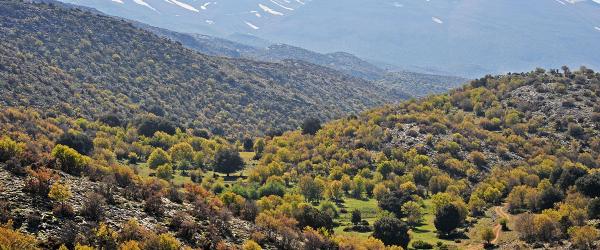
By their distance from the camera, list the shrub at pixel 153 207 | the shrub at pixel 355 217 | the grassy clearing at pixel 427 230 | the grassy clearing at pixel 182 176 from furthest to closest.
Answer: the grassy clearing at pixel 182 176
the shrub at pixel 355 217
the grassy clearing at pixel 427 230
the shrub at pixel 153 207

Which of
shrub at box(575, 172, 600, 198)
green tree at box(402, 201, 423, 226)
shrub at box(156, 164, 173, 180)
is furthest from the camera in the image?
shrub at box(156, 164, 173, 180)

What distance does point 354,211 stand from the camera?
87500 millimetres

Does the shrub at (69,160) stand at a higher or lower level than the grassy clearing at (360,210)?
higher

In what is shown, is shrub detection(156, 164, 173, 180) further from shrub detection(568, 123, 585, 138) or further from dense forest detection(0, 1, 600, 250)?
shrub detection(568, 123, 585, 138)

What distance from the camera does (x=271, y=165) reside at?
115m

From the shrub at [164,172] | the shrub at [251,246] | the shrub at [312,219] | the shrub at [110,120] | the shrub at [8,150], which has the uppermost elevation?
the shrub at [8,150]

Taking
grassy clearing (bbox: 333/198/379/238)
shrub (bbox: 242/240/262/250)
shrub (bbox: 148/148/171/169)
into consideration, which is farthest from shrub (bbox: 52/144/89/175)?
shrub (bbox: 148/148/171/169)

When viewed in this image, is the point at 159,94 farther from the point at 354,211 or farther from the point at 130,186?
the point at 130,186

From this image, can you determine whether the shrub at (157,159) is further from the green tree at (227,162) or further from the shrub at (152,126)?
the shrub at (152,126)

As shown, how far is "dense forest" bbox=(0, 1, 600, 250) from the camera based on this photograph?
51.0 meters

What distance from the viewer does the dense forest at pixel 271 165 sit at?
167 feet

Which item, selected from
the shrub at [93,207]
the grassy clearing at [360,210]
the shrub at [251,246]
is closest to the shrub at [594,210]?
the grassy clearing at [360,210]

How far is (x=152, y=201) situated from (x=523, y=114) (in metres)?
104

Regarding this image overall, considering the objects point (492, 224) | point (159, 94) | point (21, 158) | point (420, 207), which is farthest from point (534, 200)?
point (159, 94)
